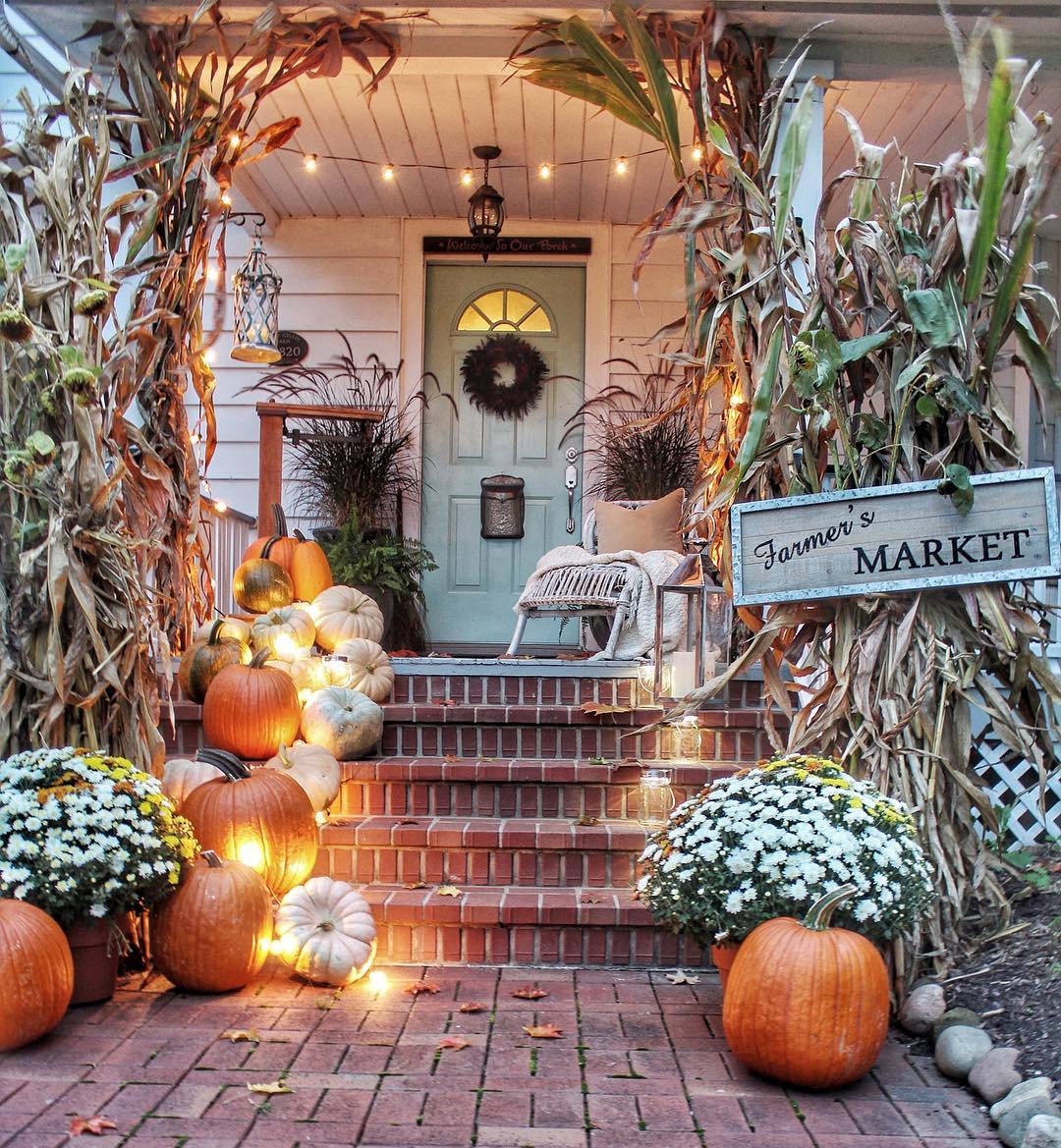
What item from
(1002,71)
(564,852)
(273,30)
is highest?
(273,30)

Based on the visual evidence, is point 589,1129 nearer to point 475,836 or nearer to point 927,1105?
point 927,1105

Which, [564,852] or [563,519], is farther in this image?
[563,519]

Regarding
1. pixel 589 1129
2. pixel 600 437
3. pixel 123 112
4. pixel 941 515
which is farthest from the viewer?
pixel 600 437

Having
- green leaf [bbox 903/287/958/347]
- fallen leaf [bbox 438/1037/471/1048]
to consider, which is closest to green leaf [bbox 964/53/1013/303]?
green leaf [bbox 903/287/958/347]

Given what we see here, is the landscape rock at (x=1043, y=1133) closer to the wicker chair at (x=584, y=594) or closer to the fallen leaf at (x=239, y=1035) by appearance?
the fallen leaf at (x=239, y=1035)

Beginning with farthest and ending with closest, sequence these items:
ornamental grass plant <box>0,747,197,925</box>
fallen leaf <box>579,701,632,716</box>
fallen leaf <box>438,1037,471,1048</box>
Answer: fallen leaf <box>579,701,632,716</box>, ornamental grass plant <box>0,747,197,925</box>, fallen leaf <box>438,1037,471,1048</box>

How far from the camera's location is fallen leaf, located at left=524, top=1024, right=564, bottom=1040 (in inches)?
109

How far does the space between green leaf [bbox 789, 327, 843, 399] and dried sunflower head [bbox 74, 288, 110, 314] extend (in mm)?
1876

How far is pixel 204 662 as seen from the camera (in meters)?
4.20

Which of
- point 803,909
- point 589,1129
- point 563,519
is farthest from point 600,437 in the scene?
point 589,1129

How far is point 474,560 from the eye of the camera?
261 inches

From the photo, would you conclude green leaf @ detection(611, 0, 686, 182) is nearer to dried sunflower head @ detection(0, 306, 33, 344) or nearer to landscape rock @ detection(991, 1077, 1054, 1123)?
dried sunflower head @ detection(0, 306, 33, 344)

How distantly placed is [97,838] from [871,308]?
2.45m

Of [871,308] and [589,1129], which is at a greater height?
[871,308]
